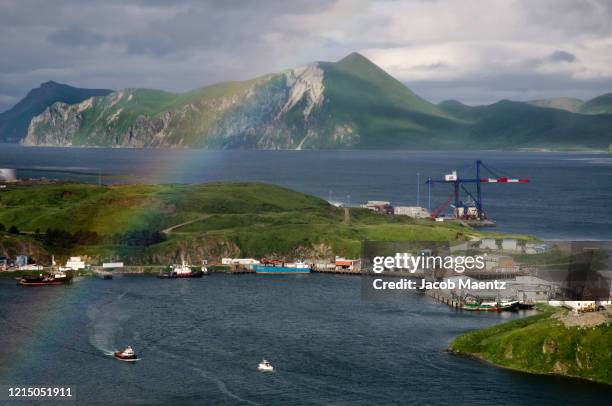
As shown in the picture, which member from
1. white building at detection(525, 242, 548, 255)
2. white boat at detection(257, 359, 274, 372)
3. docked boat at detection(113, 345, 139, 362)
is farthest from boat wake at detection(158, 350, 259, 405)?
white building at detection(525, 242, 548, 255)

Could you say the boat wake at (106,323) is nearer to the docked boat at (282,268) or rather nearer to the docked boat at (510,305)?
the docked boat at (282,268)

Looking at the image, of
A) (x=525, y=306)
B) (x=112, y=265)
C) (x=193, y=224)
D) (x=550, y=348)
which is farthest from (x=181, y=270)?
(x=550, y=348)

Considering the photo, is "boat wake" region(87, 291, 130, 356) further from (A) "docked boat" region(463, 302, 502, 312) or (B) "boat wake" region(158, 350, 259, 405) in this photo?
(A) "docked boat" region(463, 302, 502, 312)

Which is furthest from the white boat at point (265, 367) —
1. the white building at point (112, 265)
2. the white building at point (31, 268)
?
the white building at point (31, 268)

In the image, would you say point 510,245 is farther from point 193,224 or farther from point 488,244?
point 193,224

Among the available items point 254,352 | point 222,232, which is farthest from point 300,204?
point 254,352

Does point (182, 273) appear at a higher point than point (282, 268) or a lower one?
lower
